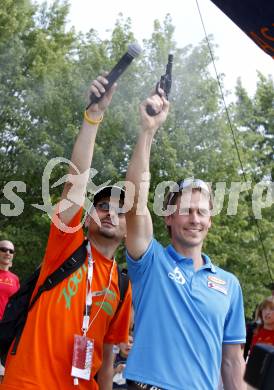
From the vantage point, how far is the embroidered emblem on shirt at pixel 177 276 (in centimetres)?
296

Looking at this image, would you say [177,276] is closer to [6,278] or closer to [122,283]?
[122,283]

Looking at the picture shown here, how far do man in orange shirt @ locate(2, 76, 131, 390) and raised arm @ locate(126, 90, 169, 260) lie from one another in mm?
364

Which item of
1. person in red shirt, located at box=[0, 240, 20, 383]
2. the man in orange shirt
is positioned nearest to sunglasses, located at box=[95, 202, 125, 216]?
the man in orange shirt

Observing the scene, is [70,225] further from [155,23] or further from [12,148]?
[155,23]

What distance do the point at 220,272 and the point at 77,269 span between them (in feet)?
2.39

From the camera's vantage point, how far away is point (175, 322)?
9.32ft

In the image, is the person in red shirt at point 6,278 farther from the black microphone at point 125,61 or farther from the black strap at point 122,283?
the black microphone at point 125,61

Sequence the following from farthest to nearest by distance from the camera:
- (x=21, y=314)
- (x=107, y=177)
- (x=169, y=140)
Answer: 1. (x=169, y=140)
2. (x=107, y=177)
3. (x=21, y=314)

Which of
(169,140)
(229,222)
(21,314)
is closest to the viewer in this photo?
(21,314)

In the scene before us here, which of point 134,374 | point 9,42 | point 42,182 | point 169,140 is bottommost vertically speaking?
point 134,374

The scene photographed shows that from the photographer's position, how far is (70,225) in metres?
3.43

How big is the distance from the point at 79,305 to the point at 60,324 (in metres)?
0.13

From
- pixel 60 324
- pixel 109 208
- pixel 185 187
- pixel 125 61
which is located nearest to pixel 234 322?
pixel 185 187

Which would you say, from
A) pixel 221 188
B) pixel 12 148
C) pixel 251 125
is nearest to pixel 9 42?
pixel 12 148
